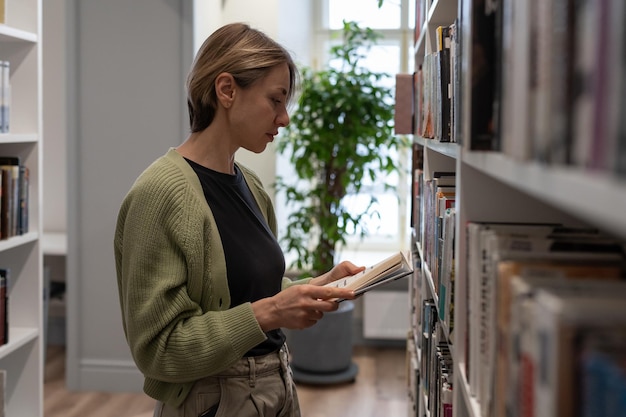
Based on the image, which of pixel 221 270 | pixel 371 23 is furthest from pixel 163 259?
pixel 371 23

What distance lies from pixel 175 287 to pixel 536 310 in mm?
983

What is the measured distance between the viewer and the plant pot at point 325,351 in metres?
4.18

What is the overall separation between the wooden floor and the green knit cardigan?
2.26 m

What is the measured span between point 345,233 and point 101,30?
1.64 meters

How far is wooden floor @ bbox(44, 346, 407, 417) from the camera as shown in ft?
12.2

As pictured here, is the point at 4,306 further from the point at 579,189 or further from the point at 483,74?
the point at 579,189

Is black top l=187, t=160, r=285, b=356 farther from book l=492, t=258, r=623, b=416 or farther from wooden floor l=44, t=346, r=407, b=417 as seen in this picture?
wooden floor l=44, t=346, r=407, b=417

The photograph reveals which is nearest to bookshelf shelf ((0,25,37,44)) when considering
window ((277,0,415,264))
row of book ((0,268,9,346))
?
row of book ((0,268,9,346))

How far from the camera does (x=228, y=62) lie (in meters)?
1.66

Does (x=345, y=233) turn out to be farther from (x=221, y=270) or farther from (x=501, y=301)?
(x=501, y=301)

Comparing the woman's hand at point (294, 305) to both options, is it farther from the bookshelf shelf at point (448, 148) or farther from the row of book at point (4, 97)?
the row of book at point (4, 97)

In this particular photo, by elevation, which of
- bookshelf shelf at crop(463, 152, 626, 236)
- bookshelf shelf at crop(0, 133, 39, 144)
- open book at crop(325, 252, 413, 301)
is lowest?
open book at crop(325, 252, 413, 301)

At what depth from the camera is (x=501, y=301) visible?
0.81m

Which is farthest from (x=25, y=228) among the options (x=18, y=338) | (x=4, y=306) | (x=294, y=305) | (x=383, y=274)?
(x=383, y=274)
